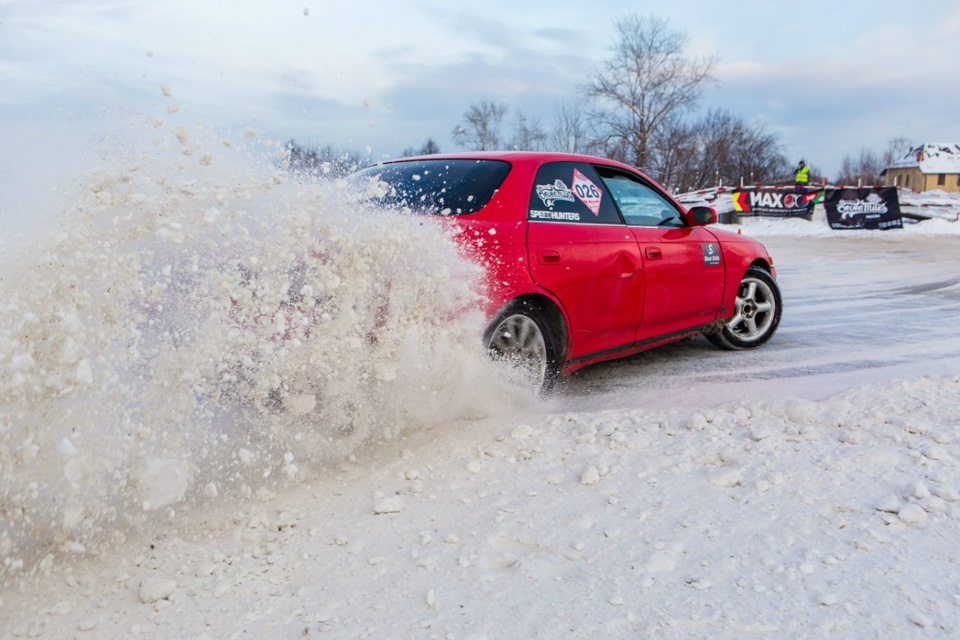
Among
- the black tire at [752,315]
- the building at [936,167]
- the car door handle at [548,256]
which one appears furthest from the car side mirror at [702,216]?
→ the building at [936,167]

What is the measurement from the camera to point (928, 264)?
40.8ft

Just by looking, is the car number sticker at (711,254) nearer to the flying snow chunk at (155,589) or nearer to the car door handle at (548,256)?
the car door handle at (548,256)

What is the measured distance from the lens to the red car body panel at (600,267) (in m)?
3.71

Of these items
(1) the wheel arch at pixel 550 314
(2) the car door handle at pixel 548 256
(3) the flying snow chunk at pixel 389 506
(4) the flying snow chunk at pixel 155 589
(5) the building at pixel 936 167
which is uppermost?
(5) the building at pixel 936 167

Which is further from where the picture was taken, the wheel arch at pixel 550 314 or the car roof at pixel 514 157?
the car roof at pixel 514 157

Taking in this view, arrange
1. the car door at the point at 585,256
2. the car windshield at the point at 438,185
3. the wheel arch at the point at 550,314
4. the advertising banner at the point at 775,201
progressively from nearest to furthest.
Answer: the wheel arch at the point at 550,314 → the car windshield at the point at 438,185 → the car door at the point at 585,256 → the advertising banner at the point at 775,201

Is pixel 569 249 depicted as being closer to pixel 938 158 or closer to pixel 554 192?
pixel 554 192

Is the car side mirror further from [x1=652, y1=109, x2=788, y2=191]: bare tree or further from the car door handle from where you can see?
[x1=652, y1=109, x2=788, y2=191]: bare tree

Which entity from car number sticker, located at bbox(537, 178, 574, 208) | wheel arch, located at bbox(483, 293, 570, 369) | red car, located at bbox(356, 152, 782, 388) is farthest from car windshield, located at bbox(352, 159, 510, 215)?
wheel arch, located at bbox(483, 293, 570, 369)

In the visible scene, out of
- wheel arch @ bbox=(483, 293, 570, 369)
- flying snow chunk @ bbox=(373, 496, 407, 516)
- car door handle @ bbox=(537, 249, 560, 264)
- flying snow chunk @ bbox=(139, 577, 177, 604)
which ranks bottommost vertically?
flying snow chunk @ bbox=(139, 577, 177, 604)

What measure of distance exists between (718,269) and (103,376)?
13.3ft

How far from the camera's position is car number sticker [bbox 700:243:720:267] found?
514cm

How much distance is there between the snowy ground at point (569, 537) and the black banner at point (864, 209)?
19589 mm

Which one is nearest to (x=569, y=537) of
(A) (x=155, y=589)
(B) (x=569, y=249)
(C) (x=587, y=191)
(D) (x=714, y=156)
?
(A) (x=155, y=589)
